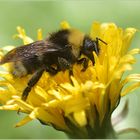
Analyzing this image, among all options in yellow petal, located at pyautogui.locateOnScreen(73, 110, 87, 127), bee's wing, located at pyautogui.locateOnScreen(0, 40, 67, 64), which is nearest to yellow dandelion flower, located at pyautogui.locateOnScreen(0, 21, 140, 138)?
yellow petal, located at pyautogui.locateOnScreen(73, 110, 87, 127)

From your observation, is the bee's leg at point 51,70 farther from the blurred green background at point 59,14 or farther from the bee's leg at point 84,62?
the blurred green background at point 59,14

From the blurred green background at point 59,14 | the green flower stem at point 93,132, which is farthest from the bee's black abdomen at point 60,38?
the blurred green background at point 59,14

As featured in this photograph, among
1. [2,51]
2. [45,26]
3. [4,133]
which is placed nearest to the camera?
[2,51]

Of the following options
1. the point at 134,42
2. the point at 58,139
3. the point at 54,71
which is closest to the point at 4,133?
the point at 58,139

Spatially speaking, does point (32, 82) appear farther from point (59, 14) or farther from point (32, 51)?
point (59, 14)

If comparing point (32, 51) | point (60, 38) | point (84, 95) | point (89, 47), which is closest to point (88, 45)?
point (89, 47)

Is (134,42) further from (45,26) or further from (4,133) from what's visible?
(4,133)
